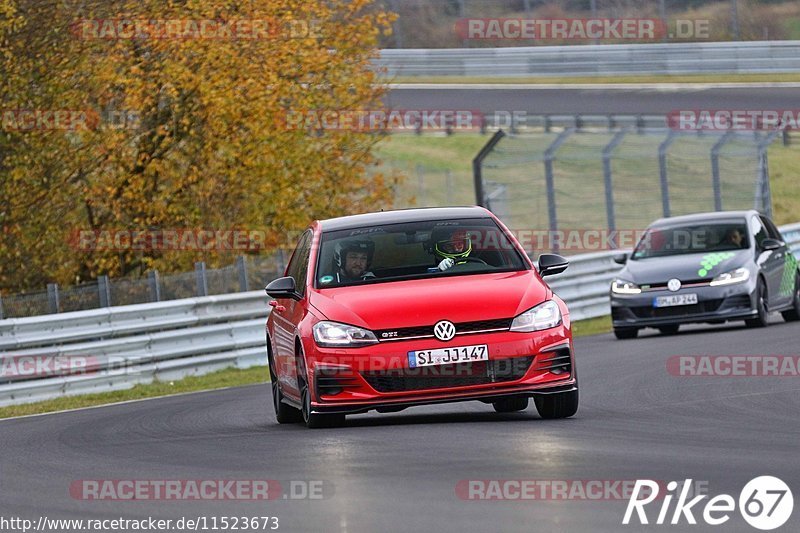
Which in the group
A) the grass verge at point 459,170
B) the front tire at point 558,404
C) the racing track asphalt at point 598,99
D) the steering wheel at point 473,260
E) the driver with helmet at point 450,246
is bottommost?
the grass verge at point 459,170

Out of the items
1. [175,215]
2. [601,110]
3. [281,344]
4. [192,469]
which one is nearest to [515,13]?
[601,110]

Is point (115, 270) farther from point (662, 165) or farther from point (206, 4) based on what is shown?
point (662, 165)

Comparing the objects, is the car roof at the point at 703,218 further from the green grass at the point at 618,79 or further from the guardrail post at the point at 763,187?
the green grass at the point at 618,79

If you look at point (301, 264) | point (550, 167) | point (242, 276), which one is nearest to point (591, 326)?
point (550, 167)

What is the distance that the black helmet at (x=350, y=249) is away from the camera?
1166 cm

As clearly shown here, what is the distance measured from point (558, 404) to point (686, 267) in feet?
30.2

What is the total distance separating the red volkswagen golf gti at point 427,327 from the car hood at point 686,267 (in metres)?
8.19

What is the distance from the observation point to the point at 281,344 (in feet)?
40.5

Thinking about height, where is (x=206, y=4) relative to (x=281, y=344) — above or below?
above

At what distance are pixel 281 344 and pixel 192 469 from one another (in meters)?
3.33

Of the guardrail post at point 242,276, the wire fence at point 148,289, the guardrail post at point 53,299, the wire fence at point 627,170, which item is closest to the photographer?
the guardrail post at point 53,299

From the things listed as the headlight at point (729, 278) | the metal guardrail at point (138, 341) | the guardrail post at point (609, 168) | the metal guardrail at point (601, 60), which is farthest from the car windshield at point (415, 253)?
the metal guardrail at point (601, 60)

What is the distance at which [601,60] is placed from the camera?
157ft

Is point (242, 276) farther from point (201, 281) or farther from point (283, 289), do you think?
point (283, 289)
